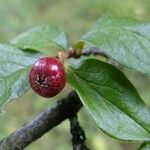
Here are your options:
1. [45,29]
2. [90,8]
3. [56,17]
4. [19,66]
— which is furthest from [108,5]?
[19,66]

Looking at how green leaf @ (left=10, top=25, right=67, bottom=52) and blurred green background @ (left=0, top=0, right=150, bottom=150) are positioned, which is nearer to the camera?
green leaf @ (left=10, top=25, right=67, bottom=52)

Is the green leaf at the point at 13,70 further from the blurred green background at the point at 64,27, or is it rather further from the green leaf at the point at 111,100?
the blurred green background at the point at 64,27

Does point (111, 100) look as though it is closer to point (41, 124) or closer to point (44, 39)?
point (41, 124)

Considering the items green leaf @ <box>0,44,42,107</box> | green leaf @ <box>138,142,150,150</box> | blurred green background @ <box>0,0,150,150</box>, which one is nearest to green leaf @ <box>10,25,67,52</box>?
green leaf @ <box>0,44,42,107</box>

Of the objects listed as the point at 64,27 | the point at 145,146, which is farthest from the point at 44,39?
the point at 64,27

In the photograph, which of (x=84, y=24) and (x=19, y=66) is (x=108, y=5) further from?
(x=19, y=66)

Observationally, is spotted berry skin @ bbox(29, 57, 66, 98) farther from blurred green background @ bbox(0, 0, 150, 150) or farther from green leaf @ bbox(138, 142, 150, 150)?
blurred green background @ bbox(0, 0, 150, 150)
